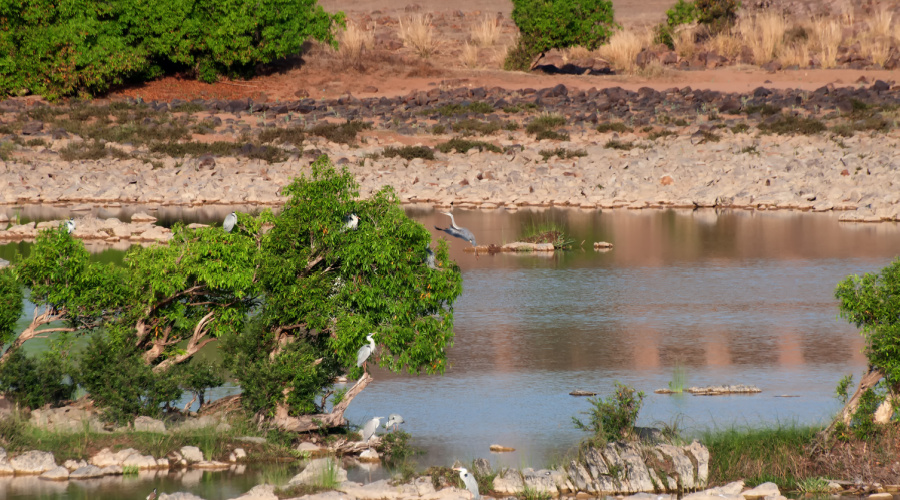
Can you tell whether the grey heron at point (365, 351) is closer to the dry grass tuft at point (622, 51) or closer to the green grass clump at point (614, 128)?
the green grass clump at point (614, 128)

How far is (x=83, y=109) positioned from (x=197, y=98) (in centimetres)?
416

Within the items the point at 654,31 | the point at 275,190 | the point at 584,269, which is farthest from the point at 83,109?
the point at 654,31

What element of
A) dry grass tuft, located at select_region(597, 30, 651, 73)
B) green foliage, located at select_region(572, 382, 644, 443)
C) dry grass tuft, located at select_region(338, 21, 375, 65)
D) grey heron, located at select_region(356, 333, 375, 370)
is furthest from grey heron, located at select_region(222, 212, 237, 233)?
dry grass tuft, located at select_region(597, 30, 651, 73)

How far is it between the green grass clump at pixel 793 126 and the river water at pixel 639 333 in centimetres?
878

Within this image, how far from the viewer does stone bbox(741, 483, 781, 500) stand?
7.86 m

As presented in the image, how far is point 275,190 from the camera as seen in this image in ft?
90.4

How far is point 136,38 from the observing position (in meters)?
39.5

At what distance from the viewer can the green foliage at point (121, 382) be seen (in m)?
8.78

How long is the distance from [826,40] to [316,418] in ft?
141

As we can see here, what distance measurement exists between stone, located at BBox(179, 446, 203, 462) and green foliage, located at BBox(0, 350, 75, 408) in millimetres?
1336

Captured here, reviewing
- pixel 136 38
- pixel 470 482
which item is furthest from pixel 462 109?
pixel 470 482

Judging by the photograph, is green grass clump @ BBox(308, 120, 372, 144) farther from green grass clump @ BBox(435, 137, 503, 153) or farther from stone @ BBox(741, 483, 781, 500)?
stone @ BBox(741, 483, 781, 500)

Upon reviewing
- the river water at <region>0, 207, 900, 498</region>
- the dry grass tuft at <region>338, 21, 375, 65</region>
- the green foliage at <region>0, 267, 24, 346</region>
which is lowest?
the river water at <region>0, 207, 900, 498</region>

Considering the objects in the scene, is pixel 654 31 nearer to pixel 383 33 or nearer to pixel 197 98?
pixel 383 33
